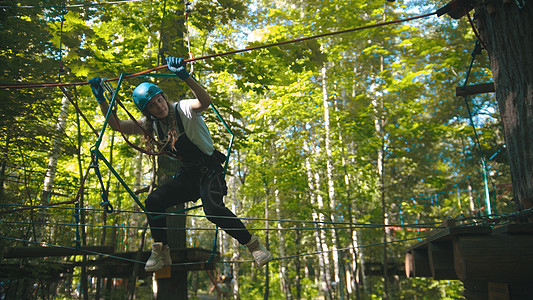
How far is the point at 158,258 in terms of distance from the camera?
298 centimetres

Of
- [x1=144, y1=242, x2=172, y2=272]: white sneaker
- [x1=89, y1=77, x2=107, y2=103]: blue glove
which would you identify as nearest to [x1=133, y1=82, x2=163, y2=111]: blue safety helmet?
[x1=89, y1=77, x2=107, y2=103]: blue glove

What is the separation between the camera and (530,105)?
2420 mm

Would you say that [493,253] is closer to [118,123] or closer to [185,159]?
[185,159]

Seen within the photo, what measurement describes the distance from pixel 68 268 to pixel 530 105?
7405 millimetres

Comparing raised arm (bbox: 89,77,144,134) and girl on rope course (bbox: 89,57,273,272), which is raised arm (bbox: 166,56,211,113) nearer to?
girl on rope course (bbox: 89,57,273,272)

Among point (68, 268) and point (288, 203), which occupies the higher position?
point (288, 203)

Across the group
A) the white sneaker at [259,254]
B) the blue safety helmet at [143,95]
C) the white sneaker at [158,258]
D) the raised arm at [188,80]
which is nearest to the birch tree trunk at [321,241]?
the white sneaker at [259,254]

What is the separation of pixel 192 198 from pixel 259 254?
0.75 meters

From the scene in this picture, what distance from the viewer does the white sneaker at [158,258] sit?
9.52 ft

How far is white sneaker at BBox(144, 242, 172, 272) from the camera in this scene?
9.52 ft

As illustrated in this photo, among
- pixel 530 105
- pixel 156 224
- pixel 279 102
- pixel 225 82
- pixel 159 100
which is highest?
pixel 225 82

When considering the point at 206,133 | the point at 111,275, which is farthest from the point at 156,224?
the point at 111,275

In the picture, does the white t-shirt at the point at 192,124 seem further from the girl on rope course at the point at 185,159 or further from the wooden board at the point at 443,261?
the wooden board at the point at 443,261

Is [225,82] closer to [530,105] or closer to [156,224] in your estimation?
[156,224]
